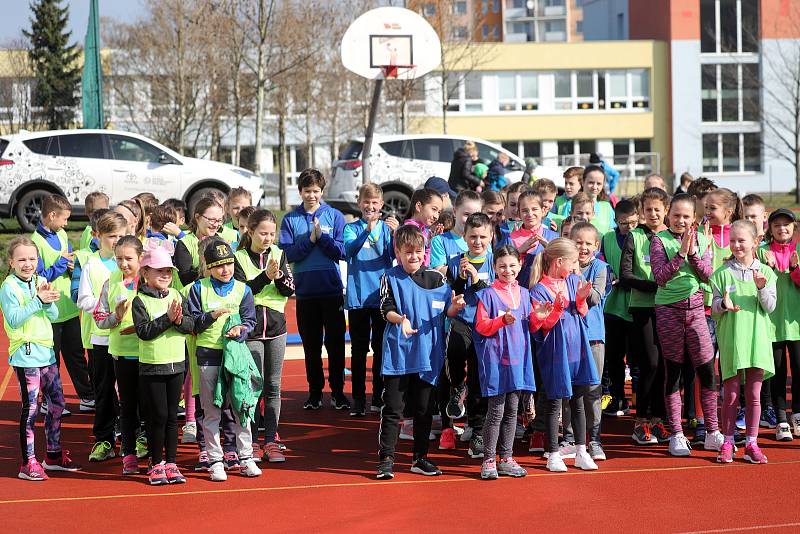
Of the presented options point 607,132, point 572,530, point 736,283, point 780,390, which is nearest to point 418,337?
point 572,530

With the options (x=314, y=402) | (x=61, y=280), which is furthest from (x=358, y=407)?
(x=61, y=280)

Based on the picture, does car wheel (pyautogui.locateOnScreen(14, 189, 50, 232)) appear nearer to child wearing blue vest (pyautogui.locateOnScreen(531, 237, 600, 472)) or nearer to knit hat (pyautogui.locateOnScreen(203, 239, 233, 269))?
knit hat (pyautogui.locateOnScreen(203, 239, 233, 269))

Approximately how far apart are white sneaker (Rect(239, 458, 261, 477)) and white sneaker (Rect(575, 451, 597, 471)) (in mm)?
2114

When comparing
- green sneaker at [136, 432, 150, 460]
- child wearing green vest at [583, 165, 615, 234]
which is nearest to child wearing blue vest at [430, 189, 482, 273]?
child wearing green vest at [583, 165, 615, 234]

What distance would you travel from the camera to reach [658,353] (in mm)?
8102

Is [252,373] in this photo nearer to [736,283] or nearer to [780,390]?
[736,283]

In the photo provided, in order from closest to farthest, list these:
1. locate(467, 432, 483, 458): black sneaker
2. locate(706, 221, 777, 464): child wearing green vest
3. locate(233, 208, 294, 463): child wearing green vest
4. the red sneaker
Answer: locate(706, 221, 777, 464): child wearing green vest
locate(233, 208, 294, 463): child wearing green vest
locate(467, 432, 483, 458): black sneaker
the red sneaker

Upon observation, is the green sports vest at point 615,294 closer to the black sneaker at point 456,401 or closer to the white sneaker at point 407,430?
the black sneaker at point 456,401

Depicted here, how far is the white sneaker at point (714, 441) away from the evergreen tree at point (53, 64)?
38.1 metres

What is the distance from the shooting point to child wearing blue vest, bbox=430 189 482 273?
8.02 meters

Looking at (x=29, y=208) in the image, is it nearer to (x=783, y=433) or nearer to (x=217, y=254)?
(x=217, y=254)

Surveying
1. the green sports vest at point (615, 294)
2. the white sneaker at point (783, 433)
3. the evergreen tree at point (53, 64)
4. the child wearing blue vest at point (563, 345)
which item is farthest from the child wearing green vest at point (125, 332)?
the evergreen tree at point (53, 64)

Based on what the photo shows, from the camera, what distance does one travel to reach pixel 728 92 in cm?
5478

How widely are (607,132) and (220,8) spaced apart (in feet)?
88.4
